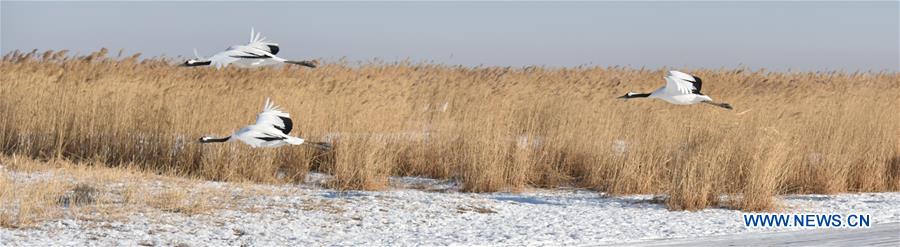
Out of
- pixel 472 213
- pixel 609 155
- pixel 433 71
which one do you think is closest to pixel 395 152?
pixel 609 155

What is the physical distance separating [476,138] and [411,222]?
7.53 feet

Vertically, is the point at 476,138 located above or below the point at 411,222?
above

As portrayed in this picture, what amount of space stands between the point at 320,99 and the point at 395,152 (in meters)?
1.58

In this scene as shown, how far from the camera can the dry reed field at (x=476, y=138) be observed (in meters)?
7.86

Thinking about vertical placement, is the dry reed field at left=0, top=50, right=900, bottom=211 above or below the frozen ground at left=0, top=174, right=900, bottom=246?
above

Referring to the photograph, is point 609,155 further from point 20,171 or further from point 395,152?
point 20,171

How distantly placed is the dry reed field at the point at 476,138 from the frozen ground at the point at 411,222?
1.08 feet

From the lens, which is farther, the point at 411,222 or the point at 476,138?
the point at 476,138

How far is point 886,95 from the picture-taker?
39.7ft

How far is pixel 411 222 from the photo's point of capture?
6.34 m

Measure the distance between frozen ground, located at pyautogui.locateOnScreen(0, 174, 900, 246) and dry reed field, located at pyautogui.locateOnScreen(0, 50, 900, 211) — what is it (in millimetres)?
329

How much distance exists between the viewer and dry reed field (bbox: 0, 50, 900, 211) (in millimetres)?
7863

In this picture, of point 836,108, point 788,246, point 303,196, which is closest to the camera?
point 788,246

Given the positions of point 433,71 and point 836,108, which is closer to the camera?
point 836,108
